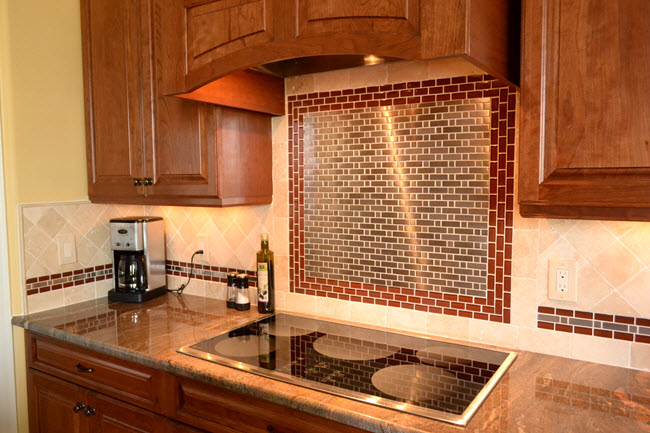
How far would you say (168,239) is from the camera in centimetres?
253

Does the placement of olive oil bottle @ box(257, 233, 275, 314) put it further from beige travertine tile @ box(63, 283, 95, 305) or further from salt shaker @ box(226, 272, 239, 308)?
beige travertine tile @ box(63, 283, 95, 305)

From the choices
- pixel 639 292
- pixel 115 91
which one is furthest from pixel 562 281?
pixel 115 91

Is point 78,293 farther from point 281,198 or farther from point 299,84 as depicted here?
point 299,84

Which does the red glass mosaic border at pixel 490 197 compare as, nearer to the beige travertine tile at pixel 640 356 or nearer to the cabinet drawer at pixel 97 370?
the beige travertine tile at pixel 640 356

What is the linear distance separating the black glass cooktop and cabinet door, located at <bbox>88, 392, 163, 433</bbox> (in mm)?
290

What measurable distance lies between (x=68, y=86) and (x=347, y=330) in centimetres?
166

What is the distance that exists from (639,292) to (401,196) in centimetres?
80

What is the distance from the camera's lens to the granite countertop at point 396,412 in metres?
1.20

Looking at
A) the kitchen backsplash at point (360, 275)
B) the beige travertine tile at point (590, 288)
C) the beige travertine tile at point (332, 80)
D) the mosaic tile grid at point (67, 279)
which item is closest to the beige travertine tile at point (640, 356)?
the kitchen backsplash at point (360, 275)

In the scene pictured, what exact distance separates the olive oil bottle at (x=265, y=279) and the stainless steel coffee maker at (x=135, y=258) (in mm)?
594

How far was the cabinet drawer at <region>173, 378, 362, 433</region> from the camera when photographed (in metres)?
1.36

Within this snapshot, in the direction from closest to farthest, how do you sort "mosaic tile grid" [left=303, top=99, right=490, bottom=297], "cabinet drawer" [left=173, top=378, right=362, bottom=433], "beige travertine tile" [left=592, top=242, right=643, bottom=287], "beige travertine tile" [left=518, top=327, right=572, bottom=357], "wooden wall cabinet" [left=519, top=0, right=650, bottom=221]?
"wooden wall cabinet" [left=519, top=0, right=650, bottom=221] → "cabinet drawer" [left=173, top=378, right=362, bottom=433] → "beige travertine tile" [left=592, top=242, right=643, bottom=287] → "beige travertine tile" [left=518, top=327, right=572, bottom=357] → "mosaic tile grid" [left=303, top=99, right=490, bottom=297]

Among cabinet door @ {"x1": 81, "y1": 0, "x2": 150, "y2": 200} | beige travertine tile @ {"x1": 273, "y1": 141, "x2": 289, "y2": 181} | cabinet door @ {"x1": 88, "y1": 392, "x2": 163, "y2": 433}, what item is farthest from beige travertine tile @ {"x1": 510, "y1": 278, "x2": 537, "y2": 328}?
cabinet door @ {"x1": 81, "y1": 0, "x2": 150, "y2": 200}

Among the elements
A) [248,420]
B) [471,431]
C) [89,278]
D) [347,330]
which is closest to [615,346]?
[471,431]
